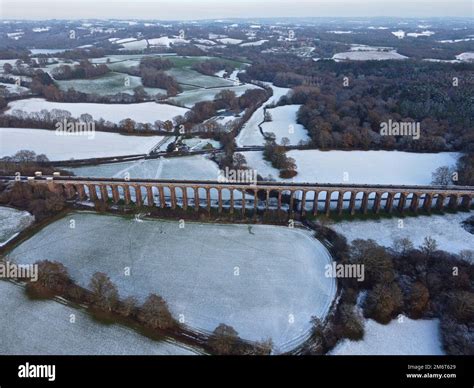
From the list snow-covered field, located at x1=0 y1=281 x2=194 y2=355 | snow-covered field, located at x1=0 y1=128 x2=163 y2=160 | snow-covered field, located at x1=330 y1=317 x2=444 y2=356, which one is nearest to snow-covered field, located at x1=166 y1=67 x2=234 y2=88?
snow-covered field, located at x1=0 y1=128 x2=163 y2=160

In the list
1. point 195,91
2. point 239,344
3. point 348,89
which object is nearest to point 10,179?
point 239,344

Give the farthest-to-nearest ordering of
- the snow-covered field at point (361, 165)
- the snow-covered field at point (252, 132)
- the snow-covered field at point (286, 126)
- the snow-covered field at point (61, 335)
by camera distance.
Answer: the snow-covered field at point (286, 126), the snow-covered field at point (252, 132), the snow-covered field at point (361, 165), the snow-covered field at point (61, 335)

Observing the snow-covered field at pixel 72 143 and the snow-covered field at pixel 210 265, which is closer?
→ the snow-covered field at pixel 210 265

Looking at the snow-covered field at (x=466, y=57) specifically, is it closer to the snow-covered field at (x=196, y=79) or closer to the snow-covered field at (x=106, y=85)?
the snow-covered field at (x=196, y=79)

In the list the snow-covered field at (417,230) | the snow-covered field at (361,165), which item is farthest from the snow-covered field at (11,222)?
the snow-covered field at (417,230)

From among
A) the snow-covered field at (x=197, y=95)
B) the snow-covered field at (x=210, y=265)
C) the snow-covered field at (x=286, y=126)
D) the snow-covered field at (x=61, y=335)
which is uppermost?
the snow-covered field at (x=197, y=95)

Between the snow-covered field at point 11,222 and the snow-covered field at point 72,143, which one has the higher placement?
the snow-covered field at point 72,143

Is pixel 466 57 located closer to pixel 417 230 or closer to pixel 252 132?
pixel 252 132

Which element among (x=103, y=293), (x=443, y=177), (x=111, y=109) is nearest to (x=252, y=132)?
(x=111, y=109)
